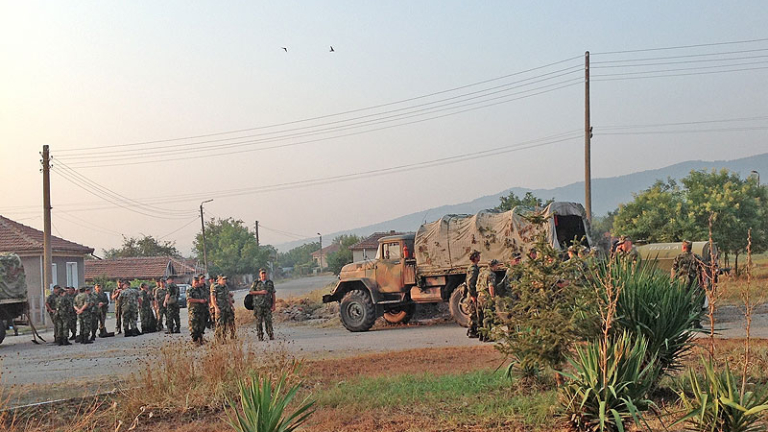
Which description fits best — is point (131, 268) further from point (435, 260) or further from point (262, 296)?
point (435, 260)

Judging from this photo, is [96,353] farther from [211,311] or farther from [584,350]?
[584,350]

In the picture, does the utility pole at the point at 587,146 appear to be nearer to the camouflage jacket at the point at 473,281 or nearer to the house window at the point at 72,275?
the camouflage jacket at the point at 473,281

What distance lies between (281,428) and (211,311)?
41.7ft

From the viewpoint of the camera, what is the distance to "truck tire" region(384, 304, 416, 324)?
21.1m

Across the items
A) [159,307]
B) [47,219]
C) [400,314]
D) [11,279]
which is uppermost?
[47,219]

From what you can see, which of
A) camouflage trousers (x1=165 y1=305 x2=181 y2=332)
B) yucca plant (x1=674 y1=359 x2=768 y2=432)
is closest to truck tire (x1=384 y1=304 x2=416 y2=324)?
camouflage trousers (x1=165 y1=305 x2=181 y2=332)

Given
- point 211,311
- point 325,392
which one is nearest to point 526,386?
point 325,392

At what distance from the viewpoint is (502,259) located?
1906cm

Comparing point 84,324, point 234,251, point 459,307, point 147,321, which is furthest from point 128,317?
point 234,251

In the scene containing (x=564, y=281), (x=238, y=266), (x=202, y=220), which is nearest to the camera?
(x=564, y=281)

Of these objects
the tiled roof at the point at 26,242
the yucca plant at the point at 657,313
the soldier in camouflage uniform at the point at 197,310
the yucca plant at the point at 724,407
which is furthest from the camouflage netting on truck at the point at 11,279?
the yucca plant at the point at 724,407

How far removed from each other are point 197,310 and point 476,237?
712 centimetres

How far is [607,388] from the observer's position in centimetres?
627

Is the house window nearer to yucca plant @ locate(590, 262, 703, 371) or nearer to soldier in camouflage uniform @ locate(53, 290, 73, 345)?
soldier in camouflage uniform @ locate(53, 290, 73, 345)
